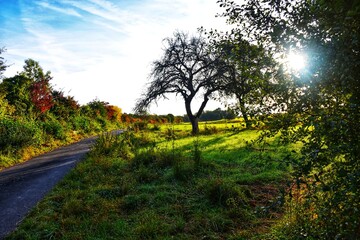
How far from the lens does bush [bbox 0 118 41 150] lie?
11633 mm

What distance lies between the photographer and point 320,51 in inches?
95.3

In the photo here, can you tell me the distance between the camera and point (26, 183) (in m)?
8.13

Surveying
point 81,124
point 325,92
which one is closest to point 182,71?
point 81,124

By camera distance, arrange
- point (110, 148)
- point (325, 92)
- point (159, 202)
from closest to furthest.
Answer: point (325, 92) < point (159, 202) < point (110, 148)

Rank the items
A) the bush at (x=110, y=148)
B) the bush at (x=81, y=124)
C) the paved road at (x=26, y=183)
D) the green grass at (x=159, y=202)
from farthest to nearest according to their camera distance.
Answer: the bush at (x=81, y=124) → the bush at (x=110, y=148) → the paved road at (x=26, y=183) → the green grass at (x=159, y=202)

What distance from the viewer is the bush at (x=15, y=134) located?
11633 millimetres

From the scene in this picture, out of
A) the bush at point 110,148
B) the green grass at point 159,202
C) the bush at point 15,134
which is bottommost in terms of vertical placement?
the green grass at point 159,202

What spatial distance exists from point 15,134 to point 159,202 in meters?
8.97

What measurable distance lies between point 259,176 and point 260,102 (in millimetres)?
5272

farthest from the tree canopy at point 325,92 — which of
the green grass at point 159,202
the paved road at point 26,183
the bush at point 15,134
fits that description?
the bush at point 15,134

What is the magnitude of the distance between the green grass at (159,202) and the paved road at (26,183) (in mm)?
339

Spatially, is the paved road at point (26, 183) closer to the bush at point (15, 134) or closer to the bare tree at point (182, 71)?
the bush at point (15, 134)

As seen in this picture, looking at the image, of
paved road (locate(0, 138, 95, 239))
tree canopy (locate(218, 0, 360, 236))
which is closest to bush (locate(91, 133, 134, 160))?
paved road (locate(0, 138, 95, 239))

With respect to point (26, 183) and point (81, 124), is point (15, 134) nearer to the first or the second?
point (26, 183)
